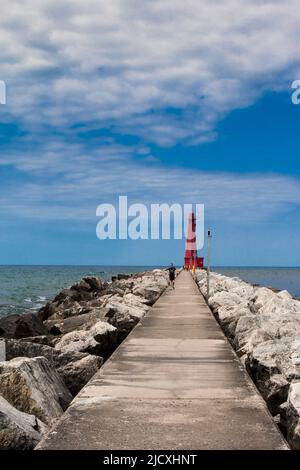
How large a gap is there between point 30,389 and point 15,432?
956mm

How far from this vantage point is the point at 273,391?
5043mm

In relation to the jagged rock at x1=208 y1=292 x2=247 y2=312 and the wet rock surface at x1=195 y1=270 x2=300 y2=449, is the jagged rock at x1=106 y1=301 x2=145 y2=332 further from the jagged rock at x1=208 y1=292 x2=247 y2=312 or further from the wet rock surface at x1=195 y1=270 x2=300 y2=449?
the jagged rock at x1=208 y1=292 x2=247 y2=312

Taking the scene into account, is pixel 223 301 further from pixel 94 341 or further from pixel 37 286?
pixel 37 286

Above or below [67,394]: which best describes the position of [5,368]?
above

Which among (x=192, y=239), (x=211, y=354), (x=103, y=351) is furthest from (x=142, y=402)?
(x=192, y=239)

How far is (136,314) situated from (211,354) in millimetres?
3663

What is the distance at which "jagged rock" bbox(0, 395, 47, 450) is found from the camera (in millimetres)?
3572

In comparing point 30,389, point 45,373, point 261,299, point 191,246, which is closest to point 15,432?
point 30,389

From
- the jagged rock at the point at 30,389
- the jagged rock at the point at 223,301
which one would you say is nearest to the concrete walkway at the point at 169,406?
the jagged rock at the point at 30,389

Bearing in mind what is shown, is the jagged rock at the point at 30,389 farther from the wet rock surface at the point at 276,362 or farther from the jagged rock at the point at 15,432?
the wet rock surface at the point at 276,362

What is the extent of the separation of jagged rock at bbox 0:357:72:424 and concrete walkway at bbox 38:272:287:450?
223mm

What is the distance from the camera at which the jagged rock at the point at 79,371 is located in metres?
6.07
